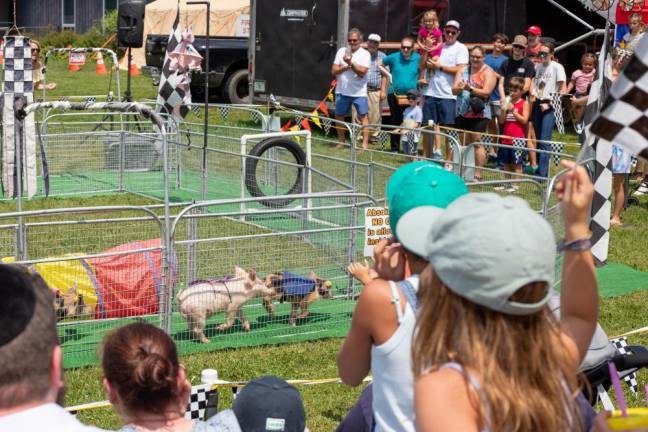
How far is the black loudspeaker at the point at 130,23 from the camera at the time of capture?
1747 centimetres

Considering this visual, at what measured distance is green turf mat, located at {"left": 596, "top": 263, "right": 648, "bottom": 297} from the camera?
9.23 meters

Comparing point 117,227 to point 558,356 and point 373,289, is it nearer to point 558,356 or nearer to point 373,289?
point 373,289

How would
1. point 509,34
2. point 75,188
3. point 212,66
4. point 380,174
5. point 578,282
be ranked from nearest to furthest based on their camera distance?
point 578,282 < point 380,174 < point 75,188 < point 509,34 < point 212,66

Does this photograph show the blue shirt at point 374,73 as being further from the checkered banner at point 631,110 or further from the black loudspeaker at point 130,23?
the checkered banner at point 631,110

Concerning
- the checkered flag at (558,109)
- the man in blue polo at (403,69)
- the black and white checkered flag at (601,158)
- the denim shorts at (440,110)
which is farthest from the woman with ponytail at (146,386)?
the man in blue polo at (403,69)

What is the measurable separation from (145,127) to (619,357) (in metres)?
13.1

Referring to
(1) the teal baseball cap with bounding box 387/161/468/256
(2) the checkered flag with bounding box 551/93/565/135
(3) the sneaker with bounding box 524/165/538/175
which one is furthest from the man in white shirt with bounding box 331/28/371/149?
(1) the teal baseball cap with bounding box 387/161/468/256

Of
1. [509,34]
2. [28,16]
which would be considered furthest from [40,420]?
[28,16]

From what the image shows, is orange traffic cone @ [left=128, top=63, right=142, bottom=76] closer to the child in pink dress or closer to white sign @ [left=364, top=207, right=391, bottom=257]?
the child in pink dress

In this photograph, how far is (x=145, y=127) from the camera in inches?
675

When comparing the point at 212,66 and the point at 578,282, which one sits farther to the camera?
the point at 212,66

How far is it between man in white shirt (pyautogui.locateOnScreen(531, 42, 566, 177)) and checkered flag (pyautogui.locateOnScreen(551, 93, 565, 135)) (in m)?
0.30

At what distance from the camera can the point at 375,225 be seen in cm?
733

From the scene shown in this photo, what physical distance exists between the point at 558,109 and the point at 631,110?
47.4ft
